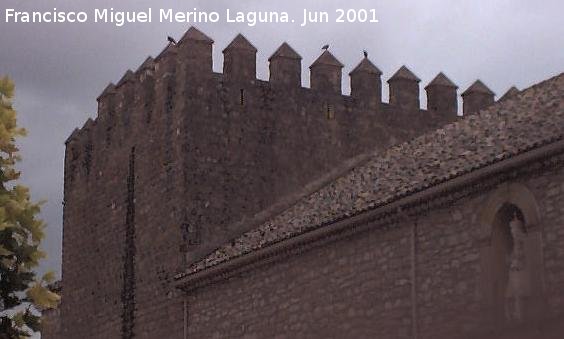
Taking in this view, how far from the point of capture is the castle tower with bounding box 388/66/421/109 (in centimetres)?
2783

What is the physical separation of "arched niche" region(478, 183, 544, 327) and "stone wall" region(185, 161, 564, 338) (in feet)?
0.06

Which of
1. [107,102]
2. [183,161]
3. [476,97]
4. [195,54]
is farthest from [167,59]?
[476,97]

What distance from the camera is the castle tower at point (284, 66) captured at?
1038 inches

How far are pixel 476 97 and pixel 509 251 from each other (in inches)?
455

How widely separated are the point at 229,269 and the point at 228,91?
500 centimetres

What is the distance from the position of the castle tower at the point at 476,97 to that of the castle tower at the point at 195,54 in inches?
241

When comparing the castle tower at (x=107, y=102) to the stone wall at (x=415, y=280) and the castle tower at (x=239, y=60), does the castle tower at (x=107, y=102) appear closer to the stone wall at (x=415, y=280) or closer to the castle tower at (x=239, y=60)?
the castle tower at (x=239, y=60)

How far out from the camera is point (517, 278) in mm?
16219

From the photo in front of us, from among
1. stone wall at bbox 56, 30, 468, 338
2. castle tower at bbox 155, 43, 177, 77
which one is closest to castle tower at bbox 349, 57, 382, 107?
stone wall at bbox 56, 30, 468, 338

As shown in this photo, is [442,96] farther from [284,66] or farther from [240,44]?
[240,44]

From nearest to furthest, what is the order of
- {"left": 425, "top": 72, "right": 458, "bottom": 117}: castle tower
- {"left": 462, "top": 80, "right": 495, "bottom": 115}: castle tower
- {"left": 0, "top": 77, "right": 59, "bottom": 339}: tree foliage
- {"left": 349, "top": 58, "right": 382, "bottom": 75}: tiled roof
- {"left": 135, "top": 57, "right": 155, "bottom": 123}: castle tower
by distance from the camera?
{"left": 0, "top": 77, "right": 59, "bottom": 339}: tree foliage, {"left": 135, "top": 57, "right": 155, "bottom": 123}: castle tower, {"left": 349, "top": 58, "right": 382, "bottom": 75}: tiled roof, {"left": 462, "top": 80, "right": 495, "bottom": 115}: castle tower, {"left": 425, "top": 72, "right": 458, "bottom": 117}: castle tower

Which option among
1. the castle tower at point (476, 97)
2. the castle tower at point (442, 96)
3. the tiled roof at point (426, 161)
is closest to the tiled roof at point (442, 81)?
the castle tower at point (442, 96)

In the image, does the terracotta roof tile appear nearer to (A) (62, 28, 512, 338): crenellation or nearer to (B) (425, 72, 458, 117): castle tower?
(A) (62, 28, 512, 338): crenellation

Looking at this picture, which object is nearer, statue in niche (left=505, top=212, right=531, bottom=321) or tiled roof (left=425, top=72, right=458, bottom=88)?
statue in niche (left=505, top=212, right=531, bottom=321)
